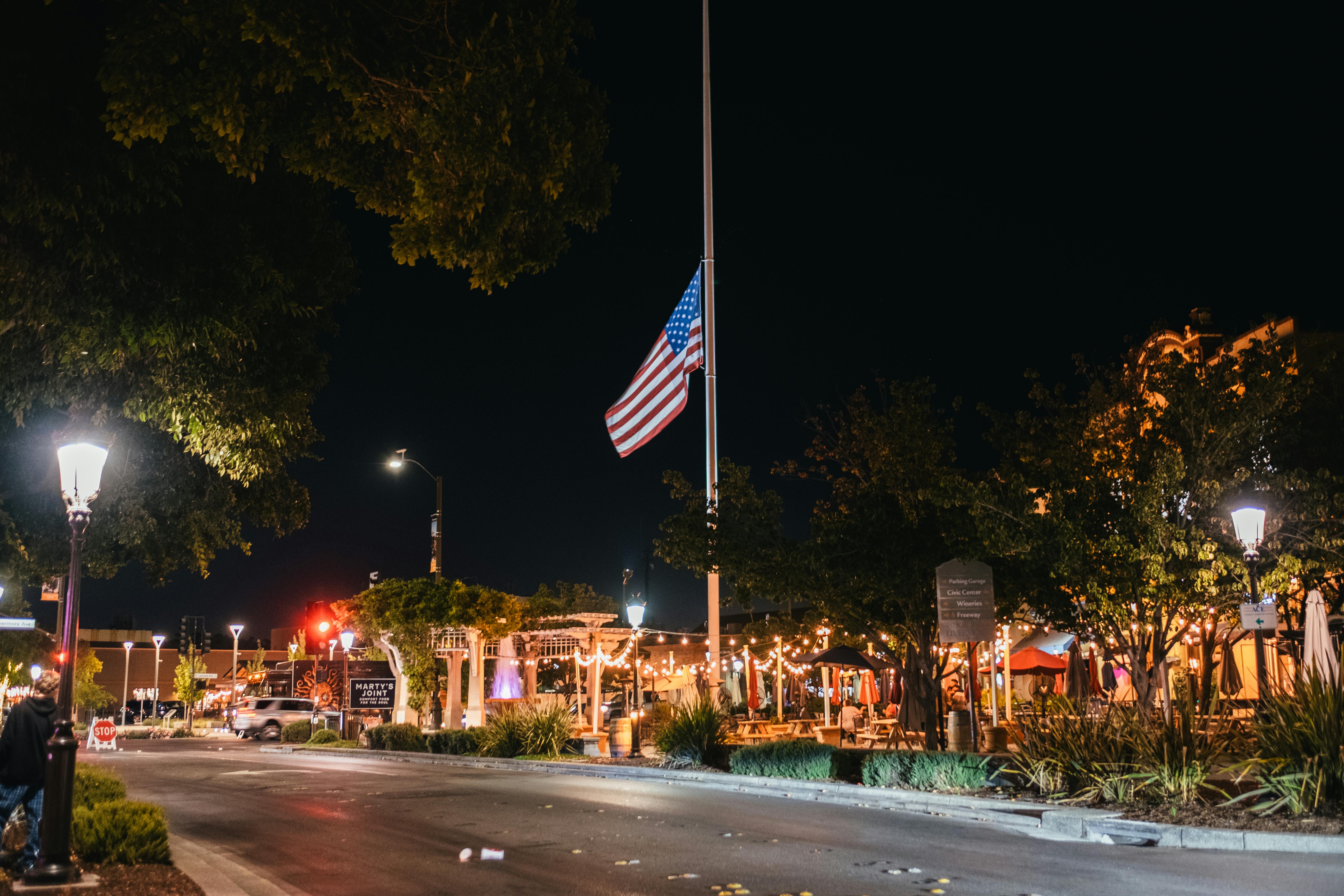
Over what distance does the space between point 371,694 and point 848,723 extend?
15.0 metres

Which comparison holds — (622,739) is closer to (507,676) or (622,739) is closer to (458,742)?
(458,742)

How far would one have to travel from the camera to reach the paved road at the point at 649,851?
870 centimetres

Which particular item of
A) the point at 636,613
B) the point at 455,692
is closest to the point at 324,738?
the point at 455,692

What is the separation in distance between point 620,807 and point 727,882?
6.02 m

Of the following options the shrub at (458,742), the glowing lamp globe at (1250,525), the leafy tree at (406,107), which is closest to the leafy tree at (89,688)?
the shrub at (458,742)

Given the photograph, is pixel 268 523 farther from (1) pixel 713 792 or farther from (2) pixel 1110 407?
(2) pixel 1110 407

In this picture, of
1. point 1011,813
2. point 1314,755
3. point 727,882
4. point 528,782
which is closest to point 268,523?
point 528,782

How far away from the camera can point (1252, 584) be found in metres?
14.8

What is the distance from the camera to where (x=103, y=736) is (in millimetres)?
36469

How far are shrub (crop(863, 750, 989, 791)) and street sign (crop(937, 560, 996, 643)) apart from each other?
66.9 inches

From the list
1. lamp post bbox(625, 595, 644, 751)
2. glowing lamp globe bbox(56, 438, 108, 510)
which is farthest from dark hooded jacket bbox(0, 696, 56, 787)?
lamp post bbox(625, 595, 644, 751)

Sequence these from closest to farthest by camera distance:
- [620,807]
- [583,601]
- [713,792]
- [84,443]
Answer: [84,443] < [620,807] < [713,792] < [583,601]

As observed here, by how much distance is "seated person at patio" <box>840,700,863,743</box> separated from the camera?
2598cm

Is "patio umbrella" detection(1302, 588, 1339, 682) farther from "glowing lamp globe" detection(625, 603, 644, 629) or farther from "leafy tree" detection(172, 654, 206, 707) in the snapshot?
"leafy tree" detection(172, 654, 206, 707)
